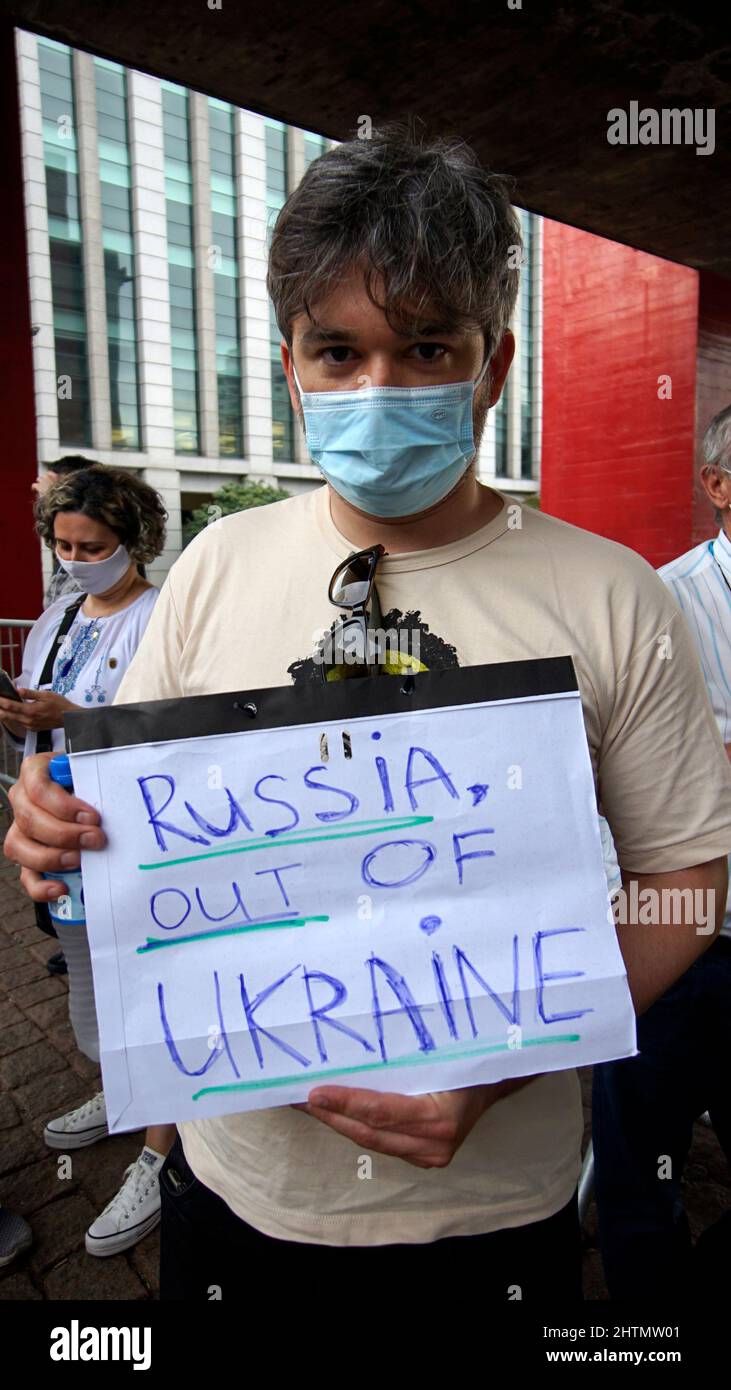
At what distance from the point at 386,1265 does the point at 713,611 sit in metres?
1.48

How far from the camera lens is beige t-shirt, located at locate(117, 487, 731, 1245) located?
1006mm

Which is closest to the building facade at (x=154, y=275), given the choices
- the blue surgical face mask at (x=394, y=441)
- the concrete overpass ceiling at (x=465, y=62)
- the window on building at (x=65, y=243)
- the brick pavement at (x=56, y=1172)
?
the window on building at (x=65, y=243)

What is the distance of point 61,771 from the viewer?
95cm

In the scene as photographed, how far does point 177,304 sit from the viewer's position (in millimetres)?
31719

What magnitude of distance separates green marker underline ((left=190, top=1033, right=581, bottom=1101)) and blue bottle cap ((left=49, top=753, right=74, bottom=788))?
0.38 m

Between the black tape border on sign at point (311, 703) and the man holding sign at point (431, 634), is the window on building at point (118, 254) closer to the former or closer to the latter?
the man holding sign at point (431, 634)

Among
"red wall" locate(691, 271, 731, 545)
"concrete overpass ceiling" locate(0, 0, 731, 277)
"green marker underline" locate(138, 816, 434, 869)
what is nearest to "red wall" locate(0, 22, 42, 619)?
"concrete overpass ceiling" locate(0, 0, 731, 277)

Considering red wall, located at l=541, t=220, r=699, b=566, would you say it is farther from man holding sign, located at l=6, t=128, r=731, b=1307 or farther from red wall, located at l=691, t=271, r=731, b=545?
man holding sign, located at l=6, t=128, r=731, b=1307

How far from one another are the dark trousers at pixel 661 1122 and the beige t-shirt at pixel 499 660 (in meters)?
0.84

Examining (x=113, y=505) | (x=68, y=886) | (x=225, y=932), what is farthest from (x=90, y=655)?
(x=225, y=932)

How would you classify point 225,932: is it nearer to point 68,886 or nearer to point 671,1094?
point 68,886

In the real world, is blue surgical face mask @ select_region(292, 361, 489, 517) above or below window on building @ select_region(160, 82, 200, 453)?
below

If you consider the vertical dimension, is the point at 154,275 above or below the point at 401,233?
above
